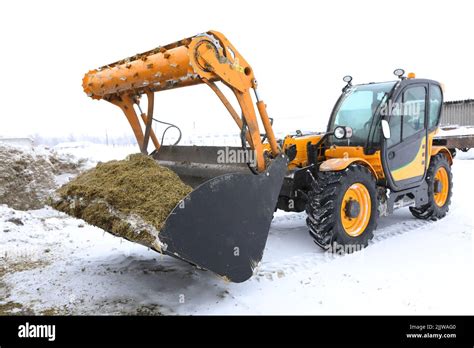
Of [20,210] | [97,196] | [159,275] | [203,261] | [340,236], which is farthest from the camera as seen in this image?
[20,210]

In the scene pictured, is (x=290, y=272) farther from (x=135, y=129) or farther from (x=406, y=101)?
(x=406, y=101)

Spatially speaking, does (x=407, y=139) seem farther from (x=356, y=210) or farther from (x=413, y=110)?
(x=356, y=210)

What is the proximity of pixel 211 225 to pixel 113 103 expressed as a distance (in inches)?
91.5

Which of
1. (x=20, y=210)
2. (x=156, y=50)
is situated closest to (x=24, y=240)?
(x=20, y=210)

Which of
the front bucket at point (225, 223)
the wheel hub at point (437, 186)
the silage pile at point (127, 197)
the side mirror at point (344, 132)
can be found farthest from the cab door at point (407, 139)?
the silage pile at point (127, 197)

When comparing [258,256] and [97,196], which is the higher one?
[97,196]

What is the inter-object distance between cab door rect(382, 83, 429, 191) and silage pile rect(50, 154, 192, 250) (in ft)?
10.1

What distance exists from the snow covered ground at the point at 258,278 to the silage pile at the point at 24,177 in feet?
4.46

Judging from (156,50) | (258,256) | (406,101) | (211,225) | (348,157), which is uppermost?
(156,50)

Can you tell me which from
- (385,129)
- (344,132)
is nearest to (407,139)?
(385,129)

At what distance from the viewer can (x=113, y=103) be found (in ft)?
16.3

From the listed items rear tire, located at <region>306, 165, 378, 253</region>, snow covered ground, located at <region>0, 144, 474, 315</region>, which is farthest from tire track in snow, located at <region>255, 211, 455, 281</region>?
rear tire, located at <region>306, 165, 378, 253</region>

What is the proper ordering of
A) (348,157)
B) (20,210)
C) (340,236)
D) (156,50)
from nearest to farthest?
(156,50) < (340,236) < (348,157) < (20,210)

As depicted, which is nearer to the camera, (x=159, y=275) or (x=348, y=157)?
(x=159, y=275)
